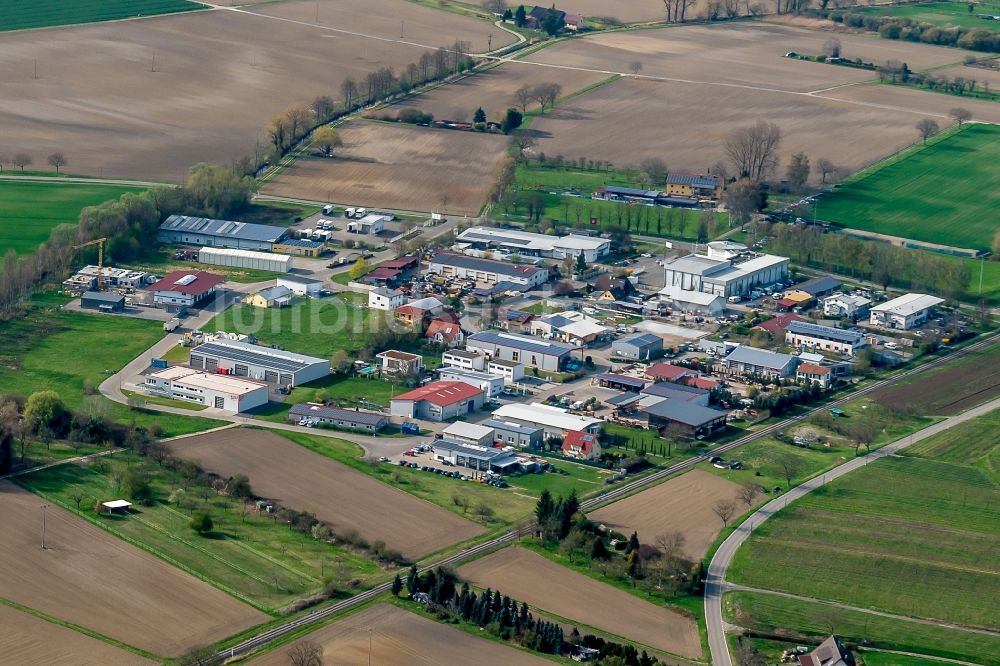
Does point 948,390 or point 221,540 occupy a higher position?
point 948,390

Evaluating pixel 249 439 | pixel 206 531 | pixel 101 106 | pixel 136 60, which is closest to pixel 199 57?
pixel 136 60

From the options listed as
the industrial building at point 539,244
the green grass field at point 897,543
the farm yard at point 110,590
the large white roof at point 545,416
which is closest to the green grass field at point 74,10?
the industrial building at point 539,244

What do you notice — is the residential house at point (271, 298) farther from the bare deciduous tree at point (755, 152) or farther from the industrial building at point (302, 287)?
the bare deciduous tree at point (755, 152)

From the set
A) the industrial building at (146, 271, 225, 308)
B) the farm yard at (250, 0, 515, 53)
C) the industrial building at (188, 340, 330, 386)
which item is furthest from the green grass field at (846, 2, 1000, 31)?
the industrial building at (188, 340, 330, 386)

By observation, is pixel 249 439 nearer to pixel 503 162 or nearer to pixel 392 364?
pixel 392 364

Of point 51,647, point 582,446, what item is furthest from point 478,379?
point 51,647

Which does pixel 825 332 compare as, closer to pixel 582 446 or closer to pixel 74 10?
pixel 582 446

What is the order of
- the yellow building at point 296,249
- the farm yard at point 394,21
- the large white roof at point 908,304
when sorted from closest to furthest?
the large white roof at point 908,304 → the yellow building at point 296,249 → the farm yard at point 394,21

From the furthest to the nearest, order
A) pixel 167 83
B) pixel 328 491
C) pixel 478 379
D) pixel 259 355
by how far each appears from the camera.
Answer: pixel 167 83, pixel 259 355, pixel 478 379, pixel 328 491
